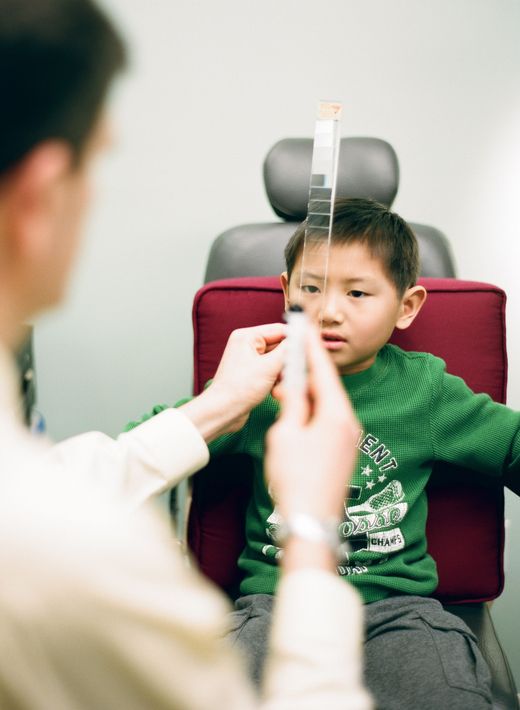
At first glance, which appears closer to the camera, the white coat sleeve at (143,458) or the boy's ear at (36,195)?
the boy's ear at (36,195)

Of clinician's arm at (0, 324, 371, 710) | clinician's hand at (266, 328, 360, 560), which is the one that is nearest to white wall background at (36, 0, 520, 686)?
clinician's hand at (266, 328, 360, 560)

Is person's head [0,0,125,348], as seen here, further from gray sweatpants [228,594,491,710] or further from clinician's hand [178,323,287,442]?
gray sweatpants [228,594,491,710]

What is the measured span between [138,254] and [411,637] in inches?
55.3

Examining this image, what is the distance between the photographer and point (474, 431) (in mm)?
1177

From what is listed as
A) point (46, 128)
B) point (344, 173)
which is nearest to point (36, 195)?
point (46, 128)

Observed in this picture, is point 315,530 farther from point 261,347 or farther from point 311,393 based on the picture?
point 261,347

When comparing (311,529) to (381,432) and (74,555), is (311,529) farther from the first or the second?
(381,432)

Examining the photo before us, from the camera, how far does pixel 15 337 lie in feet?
1.82

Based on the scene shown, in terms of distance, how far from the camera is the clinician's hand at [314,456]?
2.11 ft

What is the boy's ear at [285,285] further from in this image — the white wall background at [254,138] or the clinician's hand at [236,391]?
the white wall background at [254,138]

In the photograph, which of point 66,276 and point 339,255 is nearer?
point 66,276

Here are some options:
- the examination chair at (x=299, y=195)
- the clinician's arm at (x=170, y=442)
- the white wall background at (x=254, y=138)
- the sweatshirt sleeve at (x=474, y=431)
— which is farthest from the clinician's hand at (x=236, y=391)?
the white wall background at (x=254, y=138)

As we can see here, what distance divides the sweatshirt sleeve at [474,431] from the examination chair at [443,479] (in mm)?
70

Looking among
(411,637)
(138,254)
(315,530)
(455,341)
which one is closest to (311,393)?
(315,530)
